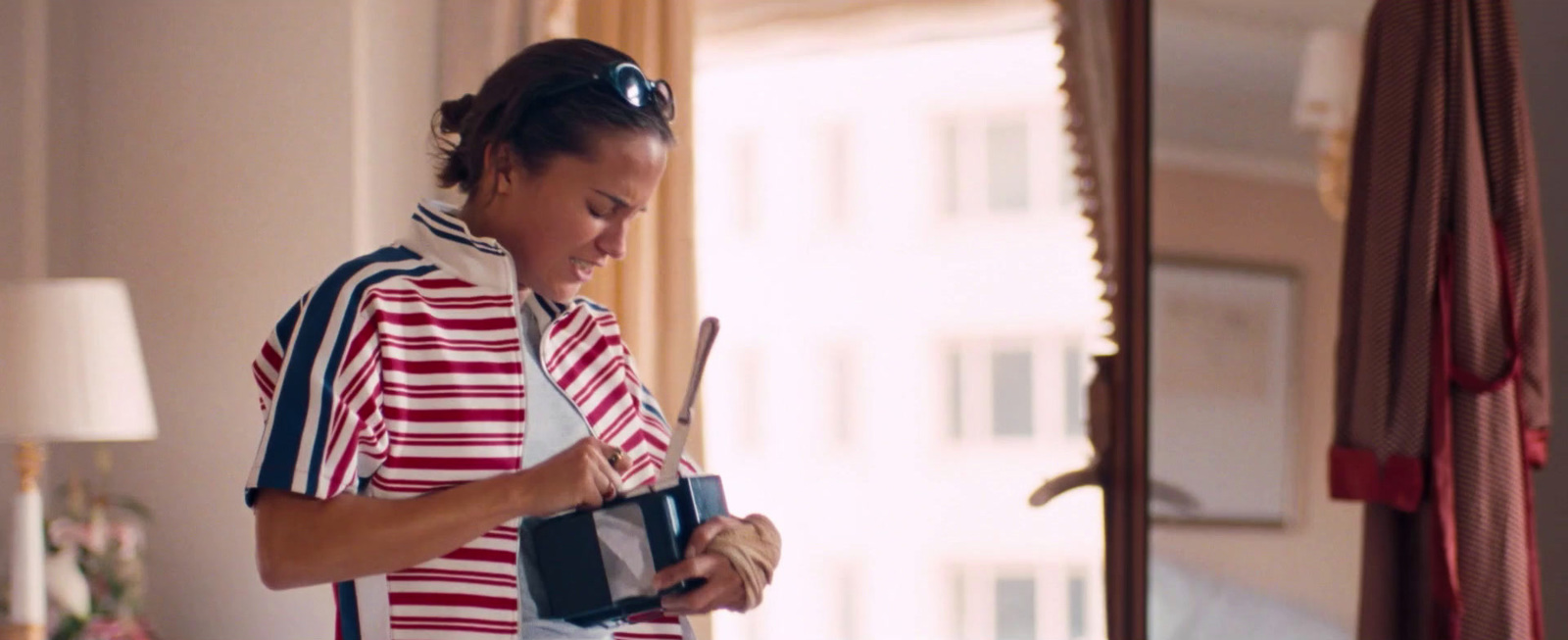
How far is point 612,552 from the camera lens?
1052mm

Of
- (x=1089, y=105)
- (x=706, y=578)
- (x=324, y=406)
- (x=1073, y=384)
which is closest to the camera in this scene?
(x=324, y=406)

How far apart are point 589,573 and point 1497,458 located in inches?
39.4

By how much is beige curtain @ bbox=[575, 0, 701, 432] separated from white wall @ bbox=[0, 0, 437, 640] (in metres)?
0.45

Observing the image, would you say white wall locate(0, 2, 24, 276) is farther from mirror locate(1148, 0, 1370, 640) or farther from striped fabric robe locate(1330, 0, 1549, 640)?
striped fabric robe locate(1330, 0, 1549, 640)

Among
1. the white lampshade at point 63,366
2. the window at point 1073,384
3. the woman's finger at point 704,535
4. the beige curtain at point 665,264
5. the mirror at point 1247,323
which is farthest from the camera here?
the window at point 1073,384

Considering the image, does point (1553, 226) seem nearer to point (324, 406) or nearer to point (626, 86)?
point (626, 86)

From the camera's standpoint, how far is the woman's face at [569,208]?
110 cm

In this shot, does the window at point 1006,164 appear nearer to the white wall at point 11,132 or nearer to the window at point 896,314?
the window at point 896,314

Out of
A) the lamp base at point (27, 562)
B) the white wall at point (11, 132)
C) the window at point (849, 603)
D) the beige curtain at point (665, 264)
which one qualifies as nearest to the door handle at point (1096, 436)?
the beige curtain at point (665, 264)

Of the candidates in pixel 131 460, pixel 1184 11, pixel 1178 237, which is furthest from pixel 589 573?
pixel 131 460

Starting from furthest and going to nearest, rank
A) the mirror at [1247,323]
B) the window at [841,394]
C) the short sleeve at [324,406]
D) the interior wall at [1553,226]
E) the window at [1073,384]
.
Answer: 1. the window at [841,394]
2. the window at [1073,384]
3. the interior wall at [1553,226]
4. the mirror at [1247,323]
5. the short sleeve at [324,406]

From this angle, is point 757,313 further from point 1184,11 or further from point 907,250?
point 1184,11

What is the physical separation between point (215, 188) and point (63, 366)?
19.2 inches

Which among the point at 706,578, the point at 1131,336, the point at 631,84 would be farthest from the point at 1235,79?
the point at 706,578
